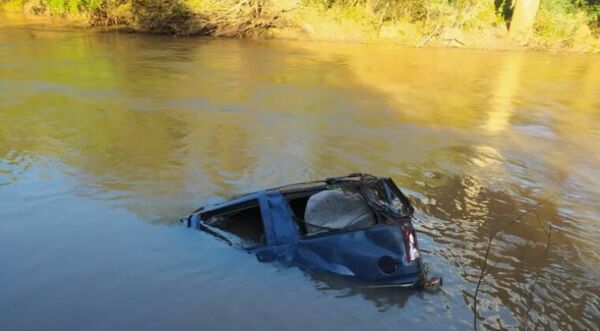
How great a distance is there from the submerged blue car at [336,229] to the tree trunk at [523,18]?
83.6ft

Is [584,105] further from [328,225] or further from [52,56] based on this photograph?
[52,56]

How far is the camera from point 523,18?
28188 mm

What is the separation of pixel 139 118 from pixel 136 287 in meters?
7.61

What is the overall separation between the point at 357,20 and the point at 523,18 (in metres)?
8.14

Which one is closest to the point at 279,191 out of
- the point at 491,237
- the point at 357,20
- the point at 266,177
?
the point at 491,237

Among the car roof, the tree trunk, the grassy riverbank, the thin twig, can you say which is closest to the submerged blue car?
the car roof

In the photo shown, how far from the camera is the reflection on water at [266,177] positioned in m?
5.35

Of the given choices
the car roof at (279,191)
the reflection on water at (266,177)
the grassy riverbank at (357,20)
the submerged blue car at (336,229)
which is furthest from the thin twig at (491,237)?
the grassy riverbank at (357,20)

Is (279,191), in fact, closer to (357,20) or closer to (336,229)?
(336,229)

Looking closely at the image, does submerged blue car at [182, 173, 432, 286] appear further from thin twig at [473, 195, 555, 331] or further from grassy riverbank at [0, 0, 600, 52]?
grassy riverbank at [0, 0, 600, 52]

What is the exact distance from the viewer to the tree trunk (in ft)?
91.8

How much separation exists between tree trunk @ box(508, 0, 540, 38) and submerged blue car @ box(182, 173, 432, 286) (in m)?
25.5

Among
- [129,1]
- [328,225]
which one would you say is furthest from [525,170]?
[129,1]

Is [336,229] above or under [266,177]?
above
